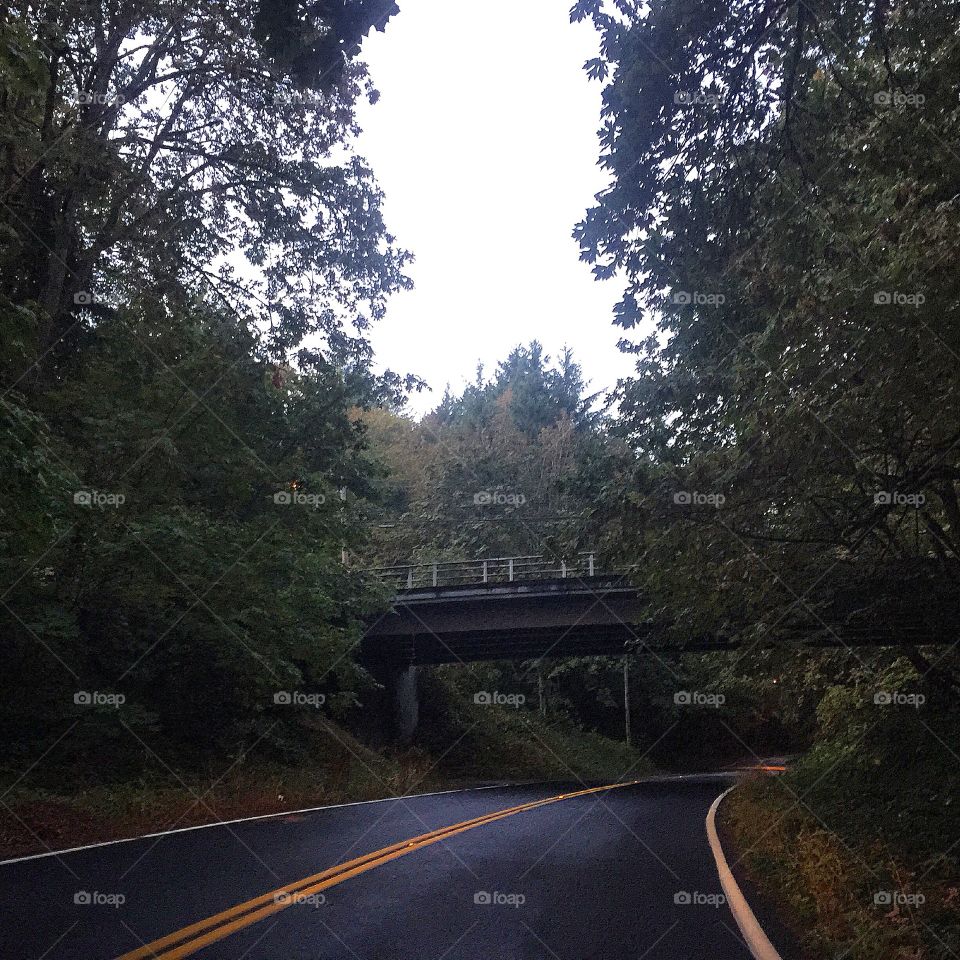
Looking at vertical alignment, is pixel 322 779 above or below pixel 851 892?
below

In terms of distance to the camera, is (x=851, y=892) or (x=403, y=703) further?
(x=403, y=703)

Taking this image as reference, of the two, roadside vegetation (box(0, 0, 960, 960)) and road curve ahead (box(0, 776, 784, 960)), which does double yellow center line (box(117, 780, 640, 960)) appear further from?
roadside vegetation (box(0, 0, 960, 960))

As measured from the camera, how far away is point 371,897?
785cm

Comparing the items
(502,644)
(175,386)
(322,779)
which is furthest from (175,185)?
(502,644)

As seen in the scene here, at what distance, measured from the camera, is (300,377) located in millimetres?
22922

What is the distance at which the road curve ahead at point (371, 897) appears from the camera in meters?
6.25

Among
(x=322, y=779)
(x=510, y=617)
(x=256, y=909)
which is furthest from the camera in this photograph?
(x=510, y=617)

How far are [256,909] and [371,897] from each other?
111 centimetres

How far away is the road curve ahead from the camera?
6.25 m

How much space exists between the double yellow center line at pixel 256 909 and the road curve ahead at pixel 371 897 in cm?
2

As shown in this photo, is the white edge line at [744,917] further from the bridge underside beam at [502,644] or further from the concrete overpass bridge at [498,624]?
the bridge underside beam at [502,644]

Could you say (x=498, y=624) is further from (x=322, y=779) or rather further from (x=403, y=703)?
(x=322, y=779)

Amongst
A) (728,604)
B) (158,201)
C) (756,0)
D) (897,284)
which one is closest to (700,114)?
(756,0)

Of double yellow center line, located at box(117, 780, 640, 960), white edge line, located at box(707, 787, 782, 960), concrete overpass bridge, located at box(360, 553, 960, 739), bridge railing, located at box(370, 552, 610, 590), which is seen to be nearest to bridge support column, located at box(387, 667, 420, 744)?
concrete overpass bridge, located at box(360, 553, 960, 739)
